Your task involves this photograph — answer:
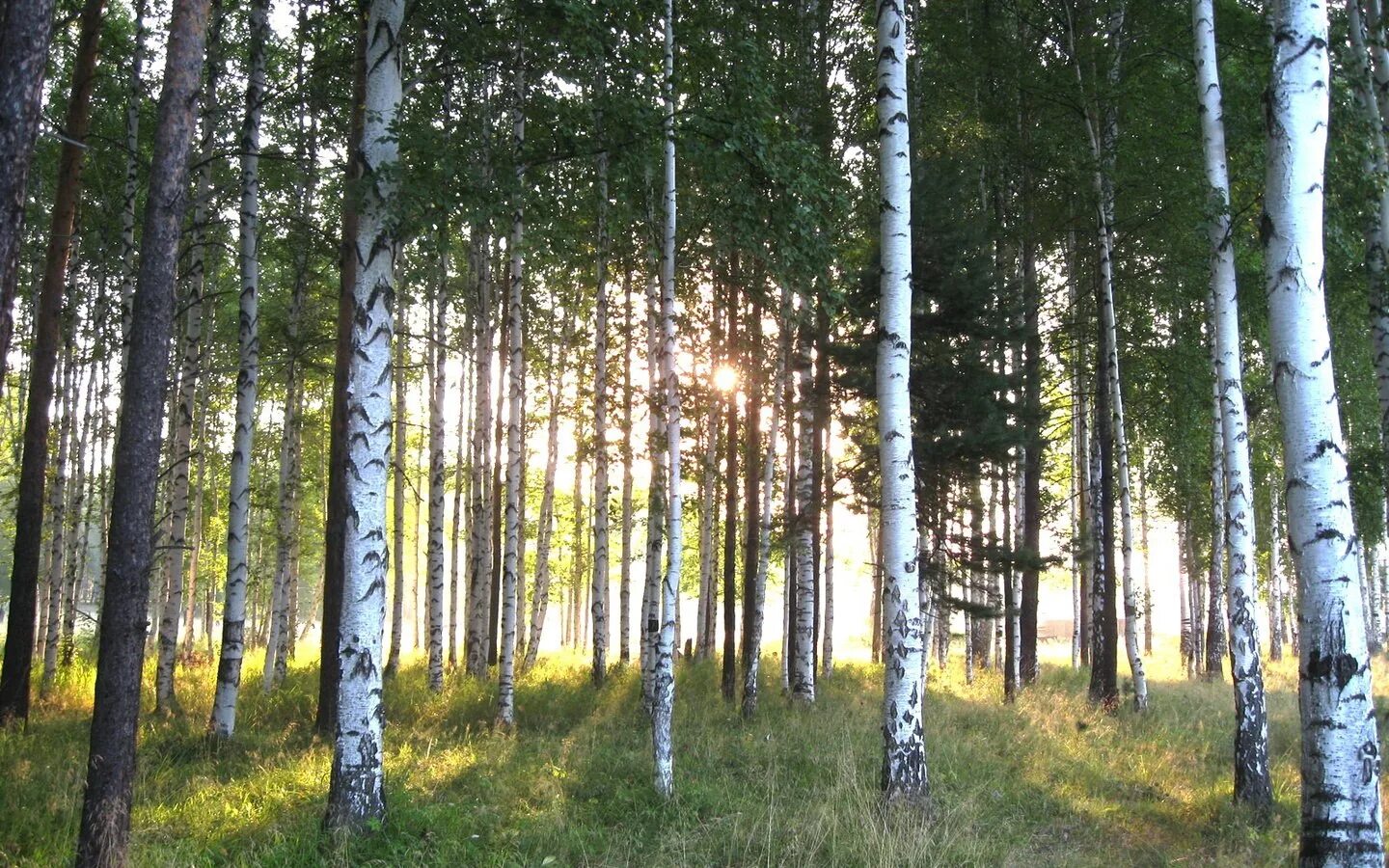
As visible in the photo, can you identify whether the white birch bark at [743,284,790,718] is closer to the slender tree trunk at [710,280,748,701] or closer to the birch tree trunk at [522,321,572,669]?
the slender tree trunk at [710,280,748,701]

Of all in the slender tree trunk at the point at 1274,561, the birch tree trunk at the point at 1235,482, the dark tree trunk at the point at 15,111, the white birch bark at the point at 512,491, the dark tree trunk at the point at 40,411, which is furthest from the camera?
Result: the slender tree trunk at the point at 1274,561

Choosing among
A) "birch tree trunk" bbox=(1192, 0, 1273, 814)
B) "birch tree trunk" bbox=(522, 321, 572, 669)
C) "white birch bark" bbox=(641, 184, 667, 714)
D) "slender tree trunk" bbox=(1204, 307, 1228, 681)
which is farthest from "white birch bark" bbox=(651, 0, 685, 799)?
"birch tree trunk" bbox=(522, 321, 572, 669)

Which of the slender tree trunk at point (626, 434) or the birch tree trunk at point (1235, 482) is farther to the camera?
the slender tree trunk at point (626, 434)

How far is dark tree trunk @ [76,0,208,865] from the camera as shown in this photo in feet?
16.5

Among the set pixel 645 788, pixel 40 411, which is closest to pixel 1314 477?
pixel 645 788

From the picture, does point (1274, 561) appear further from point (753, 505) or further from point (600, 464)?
point (600, 464)

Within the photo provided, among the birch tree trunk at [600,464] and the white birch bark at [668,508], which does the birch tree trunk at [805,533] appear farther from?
the white birch bark at [668,508]

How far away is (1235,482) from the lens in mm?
7895

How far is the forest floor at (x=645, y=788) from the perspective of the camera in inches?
225

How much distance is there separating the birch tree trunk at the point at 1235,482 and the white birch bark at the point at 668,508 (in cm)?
533

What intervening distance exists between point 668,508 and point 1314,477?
16.5 ft

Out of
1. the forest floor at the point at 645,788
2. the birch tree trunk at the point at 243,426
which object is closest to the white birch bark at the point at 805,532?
the forest floor at the point at 645,788

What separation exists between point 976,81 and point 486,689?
516 inches

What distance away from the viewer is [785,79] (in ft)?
38.5
